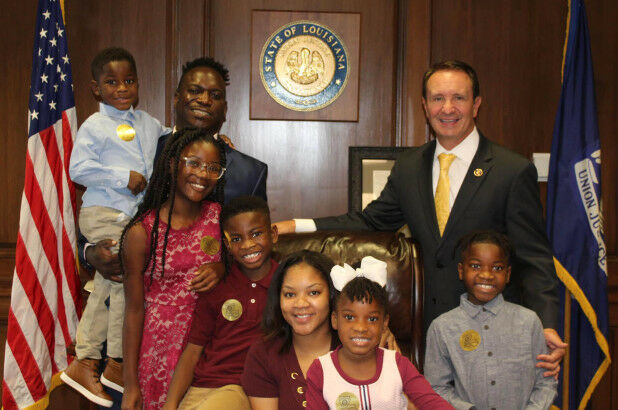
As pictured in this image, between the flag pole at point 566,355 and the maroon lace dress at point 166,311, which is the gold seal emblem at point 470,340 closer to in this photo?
the maroon lace dress at point 166,311

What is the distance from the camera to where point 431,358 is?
220cm

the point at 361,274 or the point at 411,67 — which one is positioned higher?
the point at 411,67

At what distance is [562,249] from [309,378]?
2.00 meters

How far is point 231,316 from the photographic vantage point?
2.17 metres

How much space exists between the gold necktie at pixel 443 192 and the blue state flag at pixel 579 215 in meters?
1.03

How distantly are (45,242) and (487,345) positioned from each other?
233cm

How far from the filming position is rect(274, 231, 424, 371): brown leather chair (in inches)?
93.0

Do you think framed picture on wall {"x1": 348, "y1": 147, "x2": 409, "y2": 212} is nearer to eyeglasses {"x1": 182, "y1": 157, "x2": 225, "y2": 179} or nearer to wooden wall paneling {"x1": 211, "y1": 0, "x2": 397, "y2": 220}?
wooden wall paneling {"x1": 211, "y1": 0, "x2": 397, "y2": 220}

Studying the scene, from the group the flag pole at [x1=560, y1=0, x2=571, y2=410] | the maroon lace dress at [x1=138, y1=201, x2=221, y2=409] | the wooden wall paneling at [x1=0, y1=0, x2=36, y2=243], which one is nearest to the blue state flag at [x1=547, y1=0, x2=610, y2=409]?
the flag pole at [x1=560, y1=0, x2=571, y2=410]

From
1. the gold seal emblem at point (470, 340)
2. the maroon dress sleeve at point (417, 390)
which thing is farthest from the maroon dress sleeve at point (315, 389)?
the gold seal emblem at point (470, 340)

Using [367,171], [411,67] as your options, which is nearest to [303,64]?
[411,67]

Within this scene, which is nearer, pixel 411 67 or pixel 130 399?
pixel 130 399

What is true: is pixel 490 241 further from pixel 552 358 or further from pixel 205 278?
pixel 205 278

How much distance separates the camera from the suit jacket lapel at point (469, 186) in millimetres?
2416
